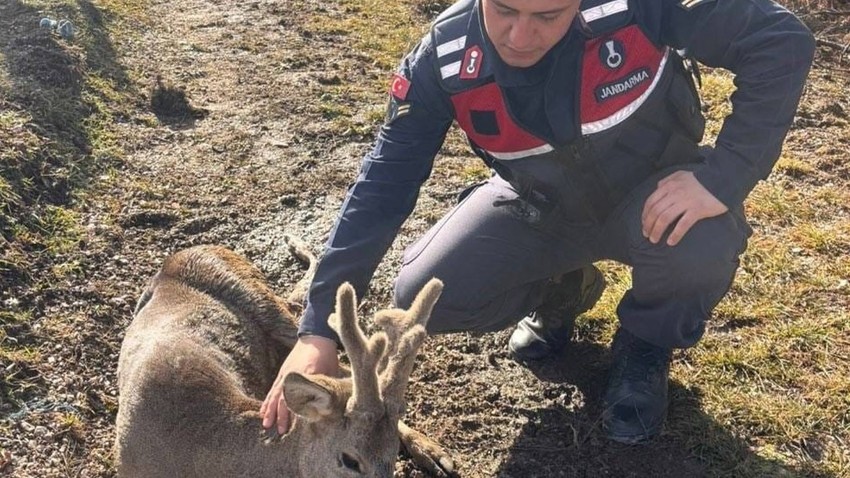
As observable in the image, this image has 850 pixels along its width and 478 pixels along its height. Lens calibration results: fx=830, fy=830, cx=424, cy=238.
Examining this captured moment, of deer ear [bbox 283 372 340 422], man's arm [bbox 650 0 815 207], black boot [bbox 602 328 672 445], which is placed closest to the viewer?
deer ear [bbox 283 372 340 422]

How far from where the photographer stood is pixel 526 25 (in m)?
3.06

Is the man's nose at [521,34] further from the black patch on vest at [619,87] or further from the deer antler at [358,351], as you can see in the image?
the deer antler at [358,351]

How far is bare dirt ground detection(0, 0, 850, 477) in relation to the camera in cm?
373

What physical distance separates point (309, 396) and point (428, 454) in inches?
38.9

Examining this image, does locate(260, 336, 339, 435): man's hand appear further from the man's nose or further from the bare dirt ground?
the man's nose

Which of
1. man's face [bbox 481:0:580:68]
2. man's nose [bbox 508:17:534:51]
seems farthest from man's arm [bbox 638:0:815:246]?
man's nose [bbox 508:17:534:51]

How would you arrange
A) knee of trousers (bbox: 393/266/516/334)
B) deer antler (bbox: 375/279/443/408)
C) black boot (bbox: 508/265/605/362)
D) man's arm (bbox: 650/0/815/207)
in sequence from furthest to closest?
black boot (bbox: 508/265/605/362), knee of trousers (bbox: 393/266/516/334), man's arm (bbox: 650/0/815/207), deer antler (bbox: 375/279/443/408)

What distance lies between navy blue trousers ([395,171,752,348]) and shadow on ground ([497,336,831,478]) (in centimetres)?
43

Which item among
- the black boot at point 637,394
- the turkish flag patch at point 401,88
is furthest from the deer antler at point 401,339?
the black boot at point 637,394

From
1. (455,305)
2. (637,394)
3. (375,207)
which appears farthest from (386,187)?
(637,394)

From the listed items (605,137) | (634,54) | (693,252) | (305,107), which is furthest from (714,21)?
(305,107)

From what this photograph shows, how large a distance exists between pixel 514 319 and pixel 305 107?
11.8ft

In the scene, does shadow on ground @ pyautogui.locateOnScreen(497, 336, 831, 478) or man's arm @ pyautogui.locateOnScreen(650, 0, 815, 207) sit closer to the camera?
man's arm @ pyautogui.locateOnScreen(650, 0, 815, 207)

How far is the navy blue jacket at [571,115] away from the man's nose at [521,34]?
189 mm
